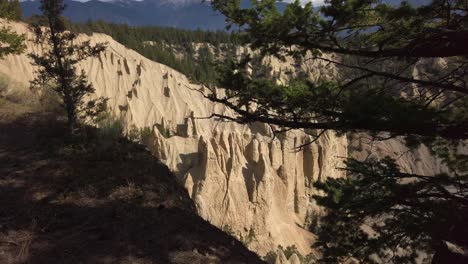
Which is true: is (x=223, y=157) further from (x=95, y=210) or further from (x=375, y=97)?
(x=375, y=97)

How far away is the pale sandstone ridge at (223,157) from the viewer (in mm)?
20094

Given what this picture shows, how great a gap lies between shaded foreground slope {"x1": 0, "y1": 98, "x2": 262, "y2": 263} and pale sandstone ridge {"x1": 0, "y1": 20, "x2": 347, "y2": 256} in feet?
22.6

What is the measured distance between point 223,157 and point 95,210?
16.8 m

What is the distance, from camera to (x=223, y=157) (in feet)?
70.9

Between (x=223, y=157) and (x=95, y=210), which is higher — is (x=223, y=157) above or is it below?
below

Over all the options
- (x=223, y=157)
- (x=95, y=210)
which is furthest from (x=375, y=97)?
(x=223, y=157)

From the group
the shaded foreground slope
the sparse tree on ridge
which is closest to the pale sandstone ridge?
the shaded foreground slope

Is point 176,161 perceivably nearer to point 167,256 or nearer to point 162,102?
point 162,102

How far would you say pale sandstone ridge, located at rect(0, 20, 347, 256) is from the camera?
2009 centimetres

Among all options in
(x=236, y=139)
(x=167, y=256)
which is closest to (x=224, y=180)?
(x=236, y=139)

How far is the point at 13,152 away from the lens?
630cm

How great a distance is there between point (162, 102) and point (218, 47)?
5837cm

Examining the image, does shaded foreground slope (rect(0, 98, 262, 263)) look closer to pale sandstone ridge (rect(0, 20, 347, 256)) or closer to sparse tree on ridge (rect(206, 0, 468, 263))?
sparse tree on ridge (rect(206, 0, 468, 263))

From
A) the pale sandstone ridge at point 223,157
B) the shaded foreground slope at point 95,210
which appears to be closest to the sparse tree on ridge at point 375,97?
the shaded foreground slope at point 95,210
